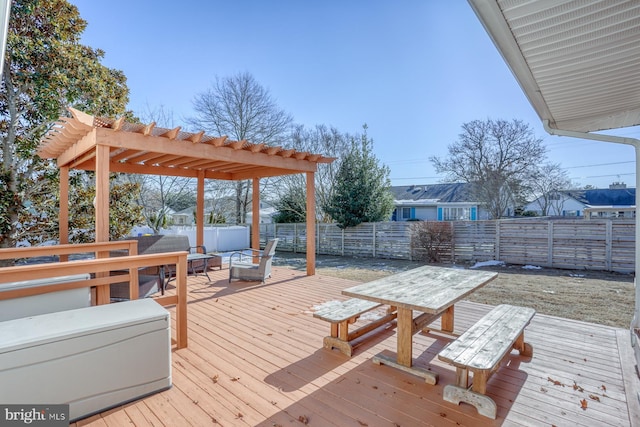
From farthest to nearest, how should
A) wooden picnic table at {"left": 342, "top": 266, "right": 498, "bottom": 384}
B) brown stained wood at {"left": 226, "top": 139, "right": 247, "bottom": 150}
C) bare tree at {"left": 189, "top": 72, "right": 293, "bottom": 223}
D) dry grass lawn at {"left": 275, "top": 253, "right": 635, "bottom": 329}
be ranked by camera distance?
bare tree at {"left": 189, "top": 72, "right": 293, "bottom": 223}
brown stained wood at {"left": 226, "top": 139, "right": 247, "bottom": 150}
dry grass lawn at {"left": 275, "top": 253, "right": 635, "bottom": 329}
wooden picnic table at {"left": 342, "top": 266, "right": 498, "bottom": 384}

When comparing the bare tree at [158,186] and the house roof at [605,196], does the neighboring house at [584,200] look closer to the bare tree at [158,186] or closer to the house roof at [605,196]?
the house roof at [605,196]

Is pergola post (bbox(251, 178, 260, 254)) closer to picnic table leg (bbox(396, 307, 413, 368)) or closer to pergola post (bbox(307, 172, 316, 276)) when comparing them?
pergola post (bbox(307, 172, 316, 276))

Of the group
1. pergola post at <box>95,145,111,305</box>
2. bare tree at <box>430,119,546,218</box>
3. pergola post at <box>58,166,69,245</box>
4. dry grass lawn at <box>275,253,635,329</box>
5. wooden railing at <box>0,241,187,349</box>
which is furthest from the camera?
bare tree at <box>430,119,546,218</box>

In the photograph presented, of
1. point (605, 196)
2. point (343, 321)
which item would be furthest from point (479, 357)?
point (605, 196)

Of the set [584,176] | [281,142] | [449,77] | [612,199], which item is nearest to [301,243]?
[281,142]

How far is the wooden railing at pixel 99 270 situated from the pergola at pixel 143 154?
45 centimetres

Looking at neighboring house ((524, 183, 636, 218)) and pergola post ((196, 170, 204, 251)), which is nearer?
pergola post ((196, 170, 204, 251))

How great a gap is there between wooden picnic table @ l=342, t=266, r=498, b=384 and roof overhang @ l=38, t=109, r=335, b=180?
354 cm

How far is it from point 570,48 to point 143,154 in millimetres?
6226

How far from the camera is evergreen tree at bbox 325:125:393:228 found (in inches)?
480

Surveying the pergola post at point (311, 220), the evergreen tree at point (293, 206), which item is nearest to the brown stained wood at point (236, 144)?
the pergola post at point (311, 220)

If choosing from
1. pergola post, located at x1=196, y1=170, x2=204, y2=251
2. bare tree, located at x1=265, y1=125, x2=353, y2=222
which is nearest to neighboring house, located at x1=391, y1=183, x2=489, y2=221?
bare tree, located at x1=265, y1=125, x2=353, y2=222

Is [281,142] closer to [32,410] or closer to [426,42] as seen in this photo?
[426,42]

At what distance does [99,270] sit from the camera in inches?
109
